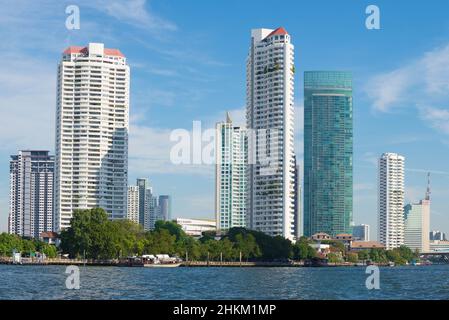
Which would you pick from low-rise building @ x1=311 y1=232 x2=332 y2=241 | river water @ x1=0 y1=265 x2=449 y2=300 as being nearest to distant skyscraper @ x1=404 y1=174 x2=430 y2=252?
low-rise building @ x1=311 y1=232 x2=332 y2=241

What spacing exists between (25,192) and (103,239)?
64165mm

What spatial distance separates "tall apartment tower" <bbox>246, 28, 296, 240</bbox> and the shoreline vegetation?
207 inches

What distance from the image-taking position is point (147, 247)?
262 feet

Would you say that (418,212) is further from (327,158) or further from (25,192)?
(25,192)

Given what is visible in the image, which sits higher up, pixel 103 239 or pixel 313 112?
pixel 313 112

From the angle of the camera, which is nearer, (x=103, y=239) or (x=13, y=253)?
(x=103, y=239)

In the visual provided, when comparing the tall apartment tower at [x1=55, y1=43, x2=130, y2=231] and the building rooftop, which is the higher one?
the tall apartment tower at [x1=55, y1=43, x2=130, y2=231]

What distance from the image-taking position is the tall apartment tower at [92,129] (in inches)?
3713

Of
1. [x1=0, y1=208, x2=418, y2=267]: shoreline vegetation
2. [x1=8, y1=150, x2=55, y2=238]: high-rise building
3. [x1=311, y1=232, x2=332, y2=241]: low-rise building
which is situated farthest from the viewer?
[x1=8, y1=150, x2=55, y2=238]: high-rise building

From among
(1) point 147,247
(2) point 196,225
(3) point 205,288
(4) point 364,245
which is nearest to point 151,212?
(2) point 196,225

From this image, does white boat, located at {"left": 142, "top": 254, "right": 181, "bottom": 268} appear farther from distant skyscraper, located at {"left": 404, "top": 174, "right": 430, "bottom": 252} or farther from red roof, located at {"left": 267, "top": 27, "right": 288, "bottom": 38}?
distant skyscraper, located at {"left": 404, "top": 174, "right": 430, "bottom": 252}

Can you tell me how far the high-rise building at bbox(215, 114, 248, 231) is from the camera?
92.2 meters
